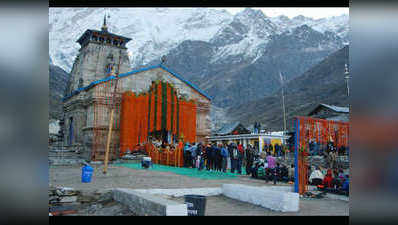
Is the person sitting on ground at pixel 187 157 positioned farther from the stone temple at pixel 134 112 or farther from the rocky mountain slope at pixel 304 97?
the rocky mountain slope at pixel 304 97

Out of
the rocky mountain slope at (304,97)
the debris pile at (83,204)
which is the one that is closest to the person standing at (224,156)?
the debris pile at (83,204)

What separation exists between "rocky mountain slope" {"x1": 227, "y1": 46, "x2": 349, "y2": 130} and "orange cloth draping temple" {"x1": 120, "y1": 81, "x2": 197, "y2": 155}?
41477mm

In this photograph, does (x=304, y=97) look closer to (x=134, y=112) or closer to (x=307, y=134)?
(x=134, y=112)

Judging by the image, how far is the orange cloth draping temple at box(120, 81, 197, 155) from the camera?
76.6 feet

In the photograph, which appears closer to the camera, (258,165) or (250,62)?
(258,165)

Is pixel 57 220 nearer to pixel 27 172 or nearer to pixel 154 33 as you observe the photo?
pixel 27 172

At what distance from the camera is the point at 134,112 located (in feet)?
77.8

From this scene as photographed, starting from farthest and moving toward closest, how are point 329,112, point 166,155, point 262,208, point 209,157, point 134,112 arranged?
point 329,112, point 134,112, point 166,155, point 209,157, point 262,208

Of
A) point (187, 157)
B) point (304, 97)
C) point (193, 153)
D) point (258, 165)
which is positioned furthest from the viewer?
point (304, 97)

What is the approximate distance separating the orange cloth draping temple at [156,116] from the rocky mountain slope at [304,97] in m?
41.5

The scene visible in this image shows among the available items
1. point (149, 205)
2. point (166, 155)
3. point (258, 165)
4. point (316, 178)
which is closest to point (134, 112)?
point (166, 155)

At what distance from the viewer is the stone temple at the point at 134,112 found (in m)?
22.5

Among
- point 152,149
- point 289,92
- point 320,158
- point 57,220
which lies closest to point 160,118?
point 152,149

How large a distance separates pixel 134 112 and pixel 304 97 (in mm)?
65859
